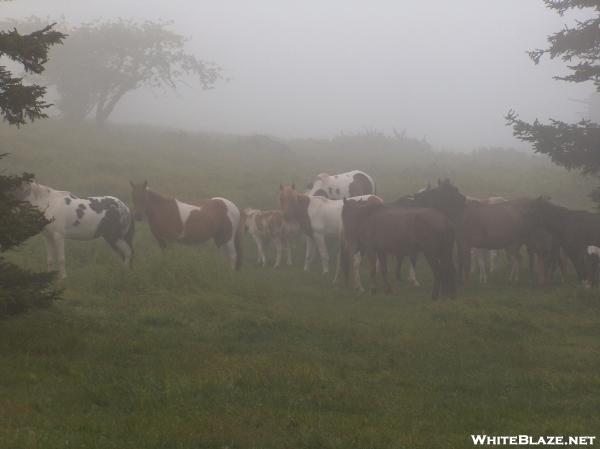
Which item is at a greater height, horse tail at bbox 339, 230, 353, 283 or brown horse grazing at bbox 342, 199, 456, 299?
brown horse grazing at bbox 342, 199, 456, 299

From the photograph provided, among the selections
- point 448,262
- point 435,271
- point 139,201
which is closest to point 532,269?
point 448,262

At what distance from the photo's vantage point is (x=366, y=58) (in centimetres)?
12188

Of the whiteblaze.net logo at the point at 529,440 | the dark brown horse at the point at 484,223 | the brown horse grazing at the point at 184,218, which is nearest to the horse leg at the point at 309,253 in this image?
the brown horse grazing at the point at 184,218

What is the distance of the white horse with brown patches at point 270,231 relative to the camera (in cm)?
2102

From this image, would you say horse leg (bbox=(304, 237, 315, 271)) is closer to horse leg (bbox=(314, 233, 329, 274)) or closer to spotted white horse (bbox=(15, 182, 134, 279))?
horse leg (bbox=(314, 233, 329, 274))

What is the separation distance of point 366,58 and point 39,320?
381 feet

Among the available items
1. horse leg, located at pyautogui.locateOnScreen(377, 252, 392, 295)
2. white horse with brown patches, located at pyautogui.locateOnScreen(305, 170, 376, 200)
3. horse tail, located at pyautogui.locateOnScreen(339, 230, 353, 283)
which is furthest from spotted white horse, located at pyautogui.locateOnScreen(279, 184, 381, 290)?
horse leg, located at pyautogui.locateOnScreen(377, 252, 392, 295)

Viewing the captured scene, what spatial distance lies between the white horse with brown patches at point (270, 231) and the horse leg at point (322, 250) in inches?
36.0

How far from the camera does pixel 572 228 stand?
17219 mm

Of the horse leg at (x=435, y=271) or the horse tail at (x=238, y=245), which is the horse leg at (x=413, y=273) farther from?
the horse tail at (x=238, y=245)

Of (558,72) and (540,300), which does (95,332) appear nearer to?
(540,300)

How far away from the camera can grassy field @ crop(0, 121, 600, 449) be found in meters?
6.93

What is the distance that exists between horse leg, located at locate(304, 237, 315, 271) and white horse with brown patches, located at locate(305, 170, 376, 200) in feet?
8.61

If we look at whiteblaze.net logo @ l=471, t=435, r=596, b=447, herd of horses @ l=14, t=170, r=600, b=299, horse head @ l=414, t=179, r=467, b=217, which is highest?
horse head @ l=414, t=179, r=467, b=217
